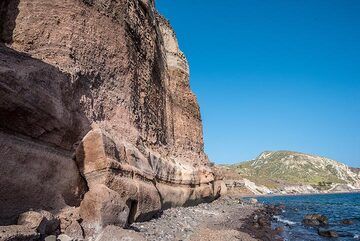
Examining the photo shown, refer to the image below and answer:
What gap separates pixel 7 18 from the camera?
35.5 feet

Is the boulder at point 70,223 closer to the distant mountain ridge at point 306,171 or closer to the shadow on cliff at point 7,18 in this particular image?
the shadow on cliff at point 7,18

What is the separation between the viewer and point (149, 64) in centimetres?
1841

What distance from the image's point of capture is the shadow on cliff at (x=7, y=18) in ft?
34.6

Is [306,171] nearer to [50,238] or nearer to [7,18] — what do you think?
[7,18]

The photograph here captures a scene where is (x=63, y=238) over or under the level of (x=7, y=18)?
under

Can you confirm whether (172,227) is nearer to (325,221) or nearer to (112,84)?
(112,84)

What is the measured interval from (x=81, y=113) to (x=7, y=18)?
426 centimetres

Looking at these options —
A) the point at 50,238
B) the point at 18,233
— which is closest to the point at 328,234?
the point at 50,238

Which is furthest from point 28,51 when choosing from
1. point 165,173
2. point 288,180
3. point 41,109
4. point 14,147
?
point 288,180

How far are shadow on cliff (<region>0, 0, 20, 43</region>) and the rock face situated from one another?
0.03 metres

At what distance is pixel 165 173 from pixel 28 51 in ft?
31.5

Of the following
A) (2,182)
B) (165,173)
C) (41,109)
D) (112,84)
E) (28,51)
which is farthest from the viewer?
(165,173)

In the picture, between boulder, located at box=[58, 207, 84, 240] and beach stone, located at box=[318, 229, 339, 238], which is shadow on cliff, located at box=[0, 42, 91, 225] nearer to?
boulder, located at box=[58, 207, 84, 240]

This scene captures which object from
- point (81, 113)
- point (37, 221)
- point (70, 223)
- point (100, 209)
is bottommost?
point (70, 223)
